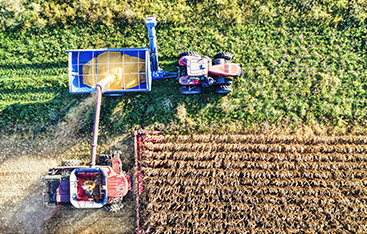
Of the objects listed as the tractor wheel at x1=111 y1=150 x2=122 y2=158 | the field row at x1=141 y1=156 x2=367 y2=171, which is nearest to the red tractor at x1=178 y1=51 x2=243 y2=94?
the field row at x1=141 y1=156 x2=367 y2=171

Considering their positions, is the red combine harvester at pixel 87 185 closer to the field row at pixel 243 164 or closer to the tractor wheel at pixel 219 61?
the field row at pixel 243 164

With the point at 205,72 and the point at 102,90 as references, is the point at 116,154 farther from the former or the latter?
the point at 205,72

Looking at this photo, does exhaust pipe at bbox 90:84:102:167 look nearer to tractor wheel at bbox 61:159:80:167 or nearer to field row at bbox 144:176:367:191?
tractor wheel at bbox 61:159:80:167

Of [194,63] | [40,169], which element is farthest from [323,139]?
[40,169]

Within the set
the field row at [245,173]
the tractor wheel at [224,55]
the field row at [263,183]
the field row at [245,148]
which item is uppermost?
the tractor wheel at [224,55]

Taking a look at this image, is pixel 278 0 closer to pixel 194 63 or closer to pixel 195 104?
pixel 194 63

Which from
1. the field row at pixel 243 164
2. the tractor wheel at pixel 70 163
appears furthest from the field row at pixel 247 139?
the tractor wheel at pixel 70 163
